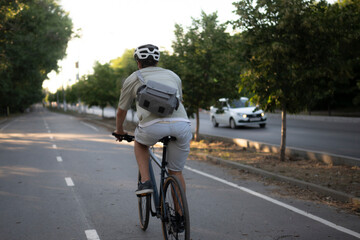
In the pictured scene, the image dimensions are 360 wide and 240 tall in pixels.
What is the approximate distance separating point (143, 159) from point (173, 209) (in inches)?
24.0

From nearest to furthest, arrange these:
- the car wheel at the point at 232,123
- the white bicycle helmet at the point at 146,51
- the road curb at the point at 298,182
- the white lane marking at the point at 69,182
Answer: the white bicycle helmet at the point at 146,51 → the road curb at the point at 298,182 → the white lane marking at the point at 69,182 → the car wheel at the point at 232,123

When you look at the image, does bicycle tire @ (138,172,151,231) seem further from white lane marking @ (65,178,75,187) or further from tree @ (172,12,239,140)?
tree @ (172,12,239,140)

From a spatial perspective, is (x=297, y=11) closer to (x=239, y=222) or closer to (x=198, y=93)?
(x=239, y=222)

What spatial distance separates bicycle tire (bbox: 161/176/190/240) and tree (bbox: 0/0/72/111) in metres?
19.4

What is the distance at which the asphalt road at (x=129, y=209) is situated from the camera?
4.67m

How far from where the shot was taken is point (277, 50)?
8.88 metres

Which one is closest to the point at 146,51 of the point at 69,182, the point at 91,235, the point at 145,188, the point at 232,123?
the point at 145,188

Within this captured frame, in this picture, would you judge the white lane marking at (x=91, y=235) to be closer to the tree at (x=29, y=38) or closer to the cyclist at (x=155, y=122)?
the cyclist at (x=155, y=122)

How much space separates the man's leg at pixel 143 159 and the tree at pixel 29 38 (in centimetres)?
1900

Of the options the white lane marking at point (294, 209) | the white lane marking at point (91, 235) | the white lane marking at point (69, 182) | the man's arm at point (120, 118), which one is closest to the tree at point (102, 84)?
the white lane marking at point (69, 182)

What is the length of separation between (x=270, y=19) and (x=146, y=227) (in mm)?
6442

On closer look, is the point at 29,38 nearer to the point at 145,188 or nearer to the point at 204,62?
the point at 204,62

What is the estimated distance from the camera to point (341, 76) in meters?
8.98

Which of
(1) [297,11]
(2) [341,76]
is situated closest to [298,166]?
(2) [341,76]
